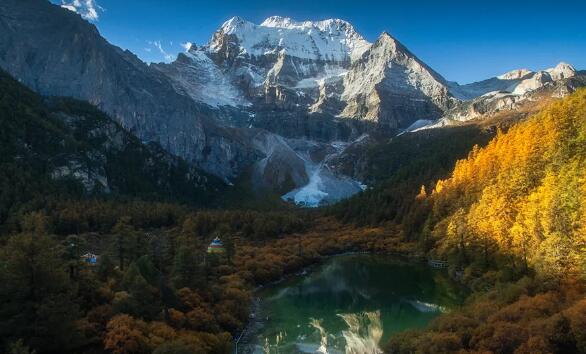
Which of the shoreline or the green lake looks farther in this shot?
the green lake

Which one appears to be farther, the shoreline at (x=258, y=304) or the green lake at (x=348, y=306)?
the green lake at (x=348, y=306)

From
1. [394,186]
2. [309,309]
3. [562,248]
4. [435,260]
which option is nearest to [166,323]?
[309,309]

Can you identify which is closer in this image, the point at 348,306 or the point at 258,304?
the point at 258,304

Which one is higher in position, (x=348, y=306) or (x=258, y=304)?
(x=258, y=304)

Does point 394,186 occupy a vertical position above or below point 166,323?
above

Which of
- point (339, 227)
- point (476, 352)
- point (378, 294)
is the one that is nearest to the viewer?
point (476, 352)

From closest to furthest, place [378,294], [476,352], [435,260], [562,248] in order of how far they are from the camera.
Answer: [476,352]
[562,248]
[378,294]
[435,260]

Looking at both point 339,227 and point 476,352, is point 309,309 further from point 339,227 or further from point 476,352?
point 339,227

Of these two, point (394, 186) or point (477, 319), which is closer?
point (477, 319)
